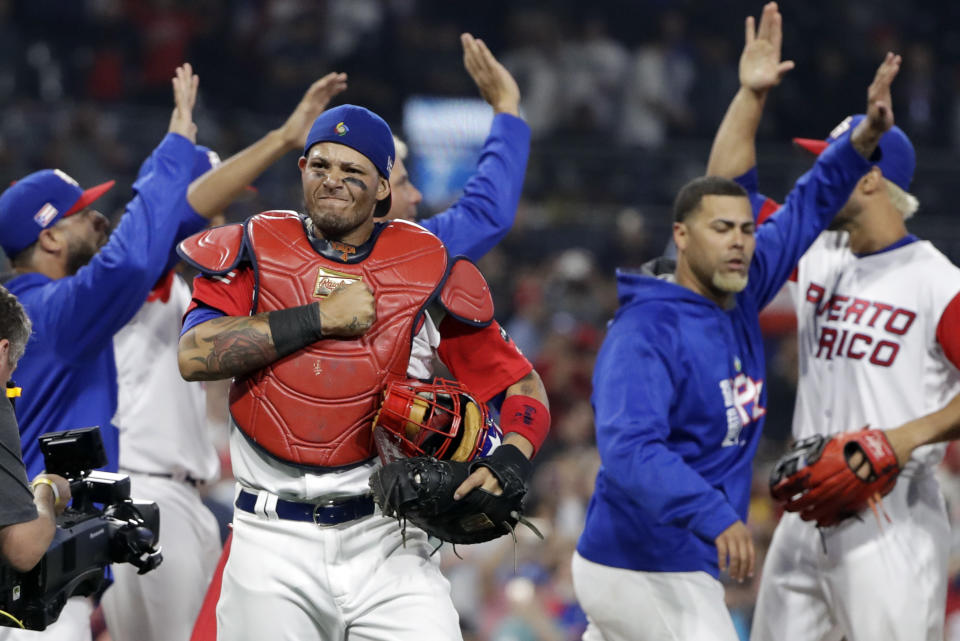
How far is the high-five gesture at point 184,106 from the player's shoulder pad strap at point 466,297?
1.68 meters

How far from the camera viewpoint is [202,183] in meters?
4.82

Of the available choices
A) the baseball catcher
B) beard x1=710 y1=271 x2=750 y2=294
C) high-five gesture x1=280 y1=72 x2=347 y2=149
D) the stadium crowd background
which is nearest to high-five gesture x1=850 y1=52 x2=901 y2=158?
beard x1=710 y1=271 x2=750 y2=294

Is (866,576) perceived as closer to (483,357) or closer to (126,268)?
(483,357)

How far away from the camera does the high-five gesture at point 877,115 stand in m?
4.71

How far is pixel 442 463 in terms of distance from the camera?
10.7 ft

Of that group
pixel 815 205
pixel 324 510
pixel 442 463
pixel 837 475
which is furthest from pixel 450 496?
pixel 815 205

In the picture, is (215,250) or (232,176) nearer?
(215,250)

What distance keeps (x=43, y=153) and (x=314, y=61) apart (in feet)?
10.1

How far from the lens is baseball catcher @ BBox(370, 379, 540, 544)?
10.4ft

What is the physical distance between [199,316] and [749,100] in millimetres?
2823

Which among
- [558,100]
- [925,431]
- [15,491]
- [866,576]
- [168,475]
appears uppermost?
[15,491]

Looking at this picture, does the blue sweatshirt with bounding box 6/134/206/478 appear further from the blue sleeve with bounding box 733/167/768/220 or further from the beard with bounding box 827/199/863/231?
the beard with bounding box 827/199/863/231

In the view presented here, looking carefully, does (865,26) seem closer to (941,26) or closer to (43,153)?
(941,26)

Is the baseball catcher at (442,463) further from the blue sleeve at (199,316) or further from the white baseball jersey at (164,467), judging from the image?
the white baseball jersey at (164,467)
